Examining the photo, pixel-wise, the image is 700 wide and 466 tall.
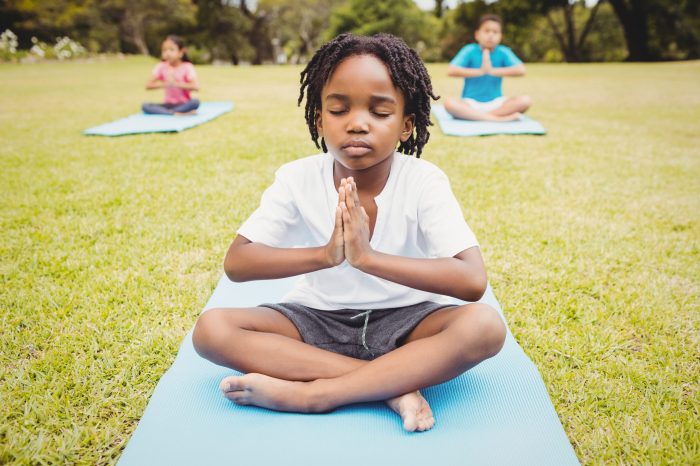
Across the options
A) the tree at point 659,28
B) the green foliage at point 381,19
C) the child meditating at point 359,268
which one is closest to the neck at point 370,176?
the child meditating at point 359,268

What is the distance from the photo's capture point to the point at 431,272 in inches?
62.7

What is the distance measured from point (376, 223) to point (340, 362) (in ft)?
1.68

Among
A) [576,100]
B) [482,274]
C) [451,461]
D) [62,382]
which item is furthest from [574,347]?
[576,100]

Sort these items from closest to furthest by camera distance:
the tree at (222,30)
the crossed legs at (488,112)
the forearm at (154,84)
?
1. the crossed legs at (488,112)
2. the forearm at (154,84)
3. the tree at (222,30)

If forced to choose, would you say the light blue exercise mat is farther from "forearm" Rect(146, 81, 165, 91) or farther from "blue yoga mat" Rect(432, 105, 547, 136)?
"forearm" Rect(146, 81, 165, 91)

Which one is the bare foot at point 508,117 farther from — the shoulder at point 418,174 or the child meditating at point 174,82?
the shoulder at point 418,174

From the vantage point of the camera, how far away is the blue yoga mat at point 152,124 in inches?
233

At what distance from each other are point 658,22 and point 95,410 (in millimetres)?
29827

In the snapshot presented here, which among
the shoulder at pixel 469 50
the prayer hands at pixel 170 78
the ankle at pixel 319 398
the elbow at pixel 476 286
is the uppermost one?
the shoulder at pixel 469 50

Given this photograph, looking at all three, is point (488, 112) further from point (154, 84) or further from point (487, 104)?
point (154, 84)

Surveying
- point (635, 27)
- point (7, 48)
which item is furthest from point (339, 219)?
point (635, 27)

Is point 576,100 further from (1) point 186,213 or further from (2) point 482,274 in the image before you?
(2) point 482,274

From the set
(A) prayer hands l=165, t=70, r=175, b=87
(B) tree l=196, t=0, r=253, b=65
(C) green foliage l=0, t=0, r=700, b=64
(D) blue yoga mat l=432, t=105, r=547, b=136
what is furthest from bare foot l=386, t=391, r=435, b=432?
(B) tree l=196, t=0, r=253, b=65

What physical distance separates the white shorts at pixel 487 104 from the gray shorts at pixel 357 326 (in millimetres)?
5218
